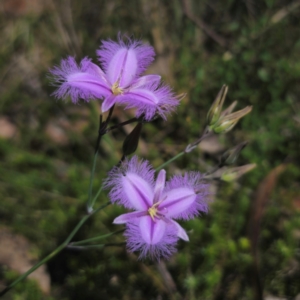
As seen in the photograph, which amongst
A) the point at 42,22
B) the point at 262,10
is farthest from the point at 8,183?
the point at 262,10

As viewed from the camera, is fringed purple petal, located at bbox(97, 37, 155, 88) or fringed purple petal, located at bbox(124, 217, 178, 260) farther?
fringed purple petal, located at bbox(97, 37, 155, 88)

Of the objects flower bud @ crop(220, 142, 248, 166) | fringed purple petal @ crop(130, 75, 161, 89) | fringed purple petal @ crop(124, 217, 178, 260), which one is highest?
fringed purple petal @ crop(130, 75, 161, 89)

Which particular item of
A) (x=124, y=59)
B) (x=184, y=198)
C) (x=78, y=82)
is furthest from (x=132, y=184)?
(x=124, y=59)

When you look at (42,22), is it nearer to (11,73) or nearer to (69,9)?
(69,9)

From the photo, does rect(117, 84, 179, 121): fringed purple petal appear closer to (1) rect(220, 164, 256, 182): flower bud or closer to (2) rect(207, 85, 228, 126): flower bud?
(2) rect(207, 85, 228, 126): flower bud

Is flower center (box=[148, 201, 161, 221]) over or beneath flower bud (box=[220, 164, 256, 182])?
beneath

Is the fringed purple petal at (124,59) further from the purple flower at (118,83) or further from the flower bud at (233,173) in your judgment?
the flower bud at (233,173)

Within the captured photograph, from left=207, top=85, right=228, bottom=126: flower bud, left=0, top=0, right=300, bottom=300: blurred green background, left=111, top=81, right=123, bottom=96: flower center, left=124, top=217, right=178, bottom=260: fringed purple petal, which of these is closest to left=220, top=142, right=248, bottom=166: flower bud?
left=207, top=85, right=228, bottom=126: flower bud
